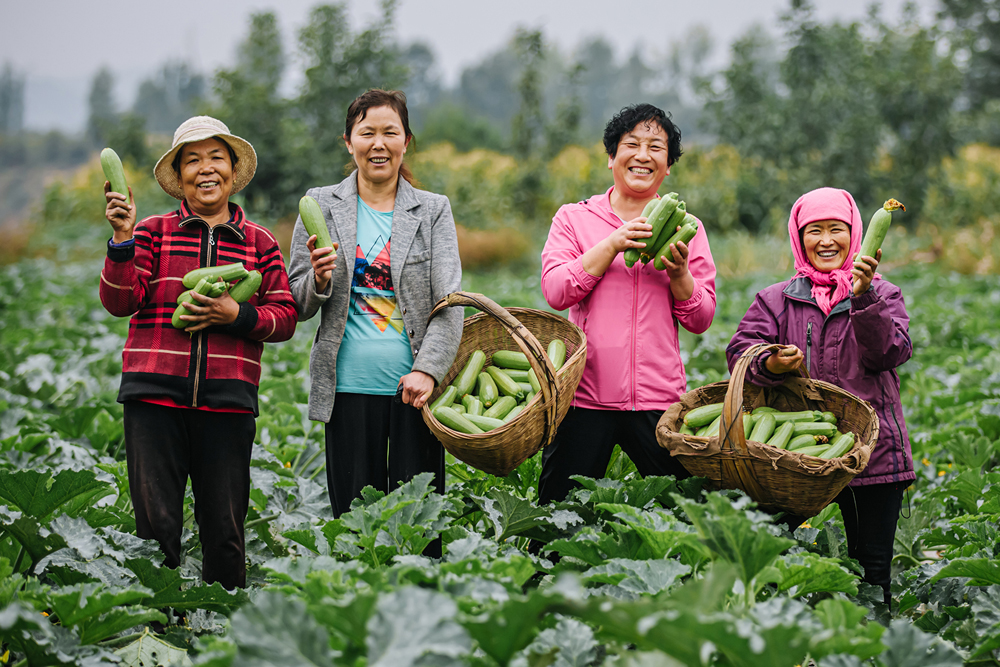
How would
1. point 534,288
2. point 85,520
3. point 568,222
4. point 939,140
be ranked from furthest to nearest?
1. point 939,140
2. point 534,288
3. point 568,222
4. point 85,520

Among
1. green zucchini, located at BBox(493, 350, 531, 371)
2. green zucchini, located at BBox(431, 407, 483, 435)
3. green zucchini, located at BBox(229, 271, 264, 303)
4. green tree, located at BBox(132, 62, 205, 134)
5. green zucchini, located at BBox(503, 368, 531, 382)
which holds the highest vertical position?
green tree, located at BBox(132, 62, 205, 134)

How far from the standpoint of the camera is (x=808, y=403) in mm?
3186

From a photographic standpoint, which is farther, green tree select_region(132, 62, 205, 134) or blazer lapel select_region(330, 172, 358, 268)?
green tree select_region(132, 62, 205, 134)

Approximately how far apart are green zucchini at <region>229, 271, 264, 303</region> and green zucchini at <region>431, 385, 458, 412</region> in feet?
2.61

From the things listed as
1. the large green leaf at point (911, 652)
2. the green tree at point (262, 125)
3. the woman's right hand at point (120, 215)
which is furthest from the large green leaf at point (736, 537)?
the green tree at point (262, 125)

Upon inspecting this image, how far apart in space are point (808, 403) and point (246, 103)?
1968 cm

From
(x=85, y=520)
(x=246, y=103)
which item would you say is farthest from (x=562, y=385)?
(x=246, y=103)

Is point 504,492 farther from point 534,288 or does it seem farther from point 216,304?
point 534,288

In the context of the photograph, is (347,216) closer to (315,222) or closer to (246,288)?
(315,222)

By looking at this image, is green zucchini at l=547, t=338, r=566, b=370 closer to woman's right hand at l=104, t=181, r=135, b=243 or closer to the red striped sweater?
the red striped sweater

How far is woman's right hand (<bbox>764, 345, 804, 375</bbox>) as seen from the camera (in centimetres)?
296

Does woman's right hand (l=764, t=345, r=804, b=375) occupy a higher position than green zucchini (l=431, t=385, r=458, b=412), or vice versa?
woman's right hand (l=764, t=345, r=804, b=375)

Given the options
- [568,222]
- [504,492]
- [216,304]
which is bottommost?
[504,492]

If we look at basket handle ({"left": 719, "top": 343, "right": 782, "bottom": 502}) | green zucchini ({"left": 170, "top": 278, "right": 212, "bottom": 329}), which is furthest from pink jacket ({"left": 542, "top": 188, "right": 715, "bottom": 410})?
green zucchini ({"left": 170, "top": 278, "right": 212, "bottom": 329})
